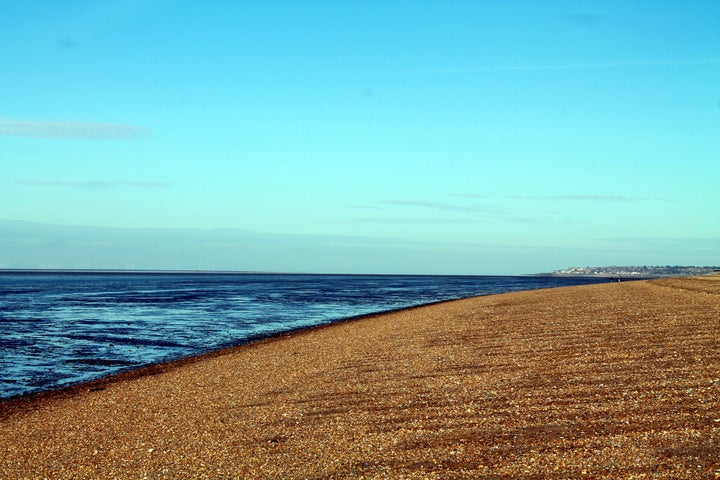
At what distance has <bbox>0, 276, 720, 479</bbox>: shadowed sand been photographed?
931 centimetres

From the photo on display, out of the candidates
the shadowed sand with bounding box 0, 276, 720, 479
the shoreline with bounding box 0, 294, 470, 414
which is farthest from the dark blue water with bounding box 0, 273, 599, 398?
A: the shadowed sand with bounding box 0, 276, 720, 479

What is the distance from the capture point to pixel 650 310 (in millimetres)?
26859

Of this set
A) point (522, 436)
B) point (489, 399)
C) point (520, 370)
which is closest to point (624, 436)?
point (522, 436)

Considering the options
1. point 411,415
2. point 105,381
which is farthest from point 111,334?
point 411,415

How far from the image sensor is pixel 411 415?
471 inches

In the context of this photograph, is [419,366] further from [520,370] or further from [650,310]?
[650,310]

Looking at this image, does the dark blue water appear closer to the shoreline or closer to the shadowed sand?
the shoreline

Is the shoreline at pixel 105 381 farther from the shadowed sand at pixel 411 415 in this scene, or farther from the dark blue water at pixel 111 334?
the dark blue water at pixel 111 334

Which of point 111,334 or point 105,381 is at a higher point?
point 105,381

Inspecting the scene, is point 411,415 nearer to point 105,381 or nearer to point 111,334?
point 105,381

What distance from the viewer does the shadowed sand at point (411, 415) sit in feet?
30.6

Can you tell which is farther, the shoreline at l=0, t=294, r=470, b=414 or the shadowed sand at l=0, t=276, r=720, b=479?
the shoreline at l=0, t=294, r=470, b=414

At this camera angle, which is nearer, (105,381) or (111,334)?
(105,381)

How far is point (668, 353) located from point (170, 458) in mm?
12108
